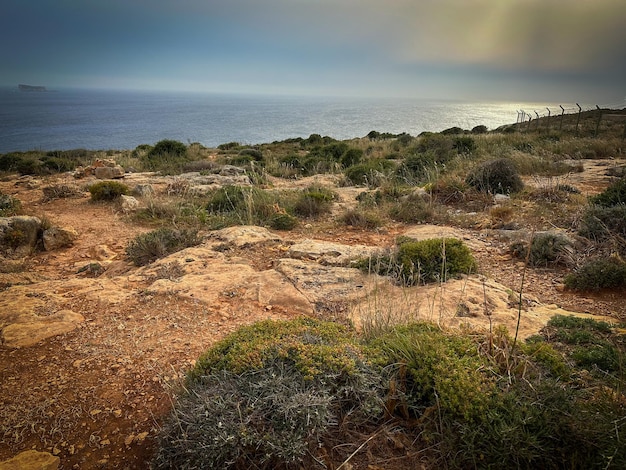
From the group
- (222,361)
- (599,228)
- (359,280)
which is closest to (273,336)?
(222,361)

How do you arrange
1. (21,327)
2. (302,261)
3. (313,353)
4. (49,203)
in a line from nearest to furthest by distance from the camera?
(313,353) < (21,327) < (302,261) < (49,203)

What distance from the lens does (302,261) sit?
16.8 ft

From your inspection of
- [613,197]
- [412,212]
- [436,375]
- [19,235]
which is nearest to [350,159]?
[412,212]

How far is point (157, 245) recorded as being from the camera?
5.66 meters

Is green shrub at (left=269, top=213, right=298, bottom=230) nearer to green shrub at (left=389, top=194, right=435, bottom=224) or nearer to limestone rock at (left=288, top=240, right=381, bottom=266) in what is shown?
limestone rock at (left=288, top=240, right=381, bottom=266)

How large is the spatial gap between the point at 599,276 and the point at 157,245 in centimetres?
611

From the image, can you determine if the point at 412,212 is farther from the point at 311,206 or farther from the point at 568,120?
the point at 568,120

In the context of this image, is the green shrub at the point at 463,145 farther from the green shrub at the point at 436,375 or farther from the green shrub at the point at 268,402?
the green shrub at the point at 268,402

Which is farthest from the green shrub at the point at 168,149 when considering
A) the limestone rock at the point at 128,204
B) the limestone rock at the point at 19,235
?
the limestone rock at the point at 19,235

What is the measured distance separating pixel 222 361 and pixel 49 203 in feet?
32.6

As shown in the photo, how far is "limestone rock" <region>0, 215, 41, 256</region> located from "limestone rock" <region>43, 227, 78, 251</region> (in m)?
0.27

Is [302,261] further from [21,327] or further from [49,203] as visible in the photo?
[49,203]

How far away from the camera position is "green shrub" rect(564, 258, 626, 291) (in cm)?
401

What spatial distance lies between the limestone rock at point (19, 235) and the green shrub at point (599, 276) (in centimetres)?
848
